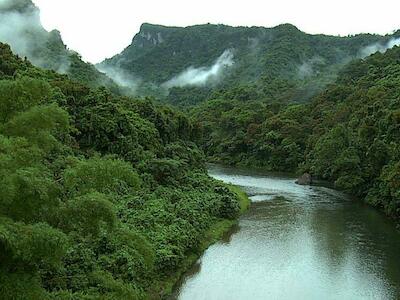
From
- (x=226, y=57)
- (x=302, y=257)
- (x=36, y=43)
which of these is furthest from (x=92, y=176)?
(x=226, y=57)

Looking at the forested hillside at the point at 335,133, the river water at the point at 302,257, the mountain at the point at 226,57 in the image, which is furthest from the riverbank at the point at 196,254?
the mountain at the point at 226,57

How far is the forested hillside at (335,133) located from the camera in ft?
129

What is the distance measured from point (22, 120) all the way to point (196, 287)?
1302 centimetres

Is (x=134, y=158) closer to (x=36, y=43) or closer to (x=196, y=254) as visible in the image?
(x=196, y=254)

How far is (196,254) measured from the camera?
2494 centimetres

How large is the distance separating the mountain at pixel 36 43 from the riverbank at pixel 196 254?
34504 millimetres

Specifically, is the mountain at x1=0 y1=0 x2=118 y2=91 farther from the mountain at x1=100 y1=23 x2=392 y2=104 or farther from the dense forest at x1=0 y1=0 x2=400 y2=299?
the mountain at x1=100 y1=23 x2=392 y2=104

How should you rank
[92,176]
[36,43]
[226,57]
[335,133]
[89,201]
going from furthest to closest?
[226,57] → [36,43] → [335,133] → [92,176] → [89,201]

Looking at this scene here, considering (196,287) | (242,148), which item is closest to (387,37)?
(242,148)

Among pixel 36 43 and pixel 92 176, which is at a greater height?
pixel 36 43

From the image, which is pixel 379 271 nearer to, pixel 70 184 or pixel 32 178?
pixel 70 184

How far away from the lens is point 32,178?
29.1ft

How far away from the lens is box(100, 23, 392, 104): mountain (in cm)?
13112

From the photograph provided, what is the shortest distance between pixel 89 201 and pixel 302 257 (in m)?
17.2
